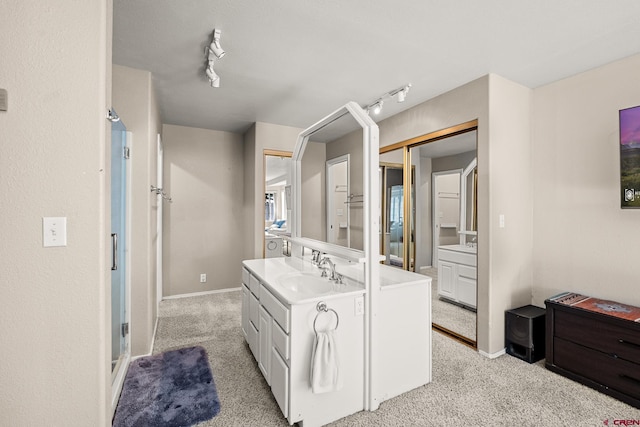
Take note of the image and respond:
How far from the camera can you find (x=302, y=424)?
66.5 inches

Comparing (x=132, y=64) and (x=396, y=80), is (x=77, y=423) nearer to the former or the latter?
(x=132, y=64)

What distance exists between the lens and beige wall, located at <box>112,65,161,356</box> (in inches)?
96.7

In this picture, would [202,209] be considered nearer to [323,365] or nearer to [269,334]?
[269,334]

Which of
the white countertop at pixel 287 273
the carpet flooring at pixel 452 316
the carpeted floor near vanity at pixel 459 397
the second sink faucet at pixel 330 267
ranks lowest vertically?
the carpeted floor near vanity at pixel 459 397

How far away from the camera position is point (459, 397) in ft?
6.52

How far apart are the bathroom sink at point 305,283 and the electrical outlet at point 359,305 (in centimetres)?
30

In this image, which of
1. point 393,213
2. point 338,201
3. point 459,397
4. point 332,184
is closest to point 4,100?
point 338,201

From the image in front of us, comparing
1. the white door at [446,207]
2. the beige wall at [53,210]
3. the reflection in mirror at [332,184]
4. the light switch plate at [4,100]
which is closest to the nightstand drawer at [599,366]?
the white door at [446,207]

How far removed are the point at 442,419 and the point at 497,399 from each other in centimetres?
49

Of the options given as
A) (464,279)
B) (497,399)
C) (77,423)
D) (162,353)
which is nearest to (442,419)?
(497,399)

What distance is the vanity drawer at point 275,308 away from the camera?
1.71 meters

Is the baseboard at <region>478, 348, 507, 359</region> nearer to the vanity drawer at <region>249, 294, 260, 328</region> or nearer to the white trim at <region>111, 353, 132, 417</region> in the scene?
the vanity drawer at <region>249, 294, 260, 328</region>

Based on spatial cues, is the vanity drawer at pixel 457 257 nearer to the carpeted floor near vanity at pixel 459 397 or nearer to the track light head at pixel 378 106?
the carpeted floor near vanity at pixel 459 397

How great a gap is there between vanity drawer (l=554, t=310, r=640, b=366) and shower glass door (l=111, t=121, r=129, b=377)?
3.44m
